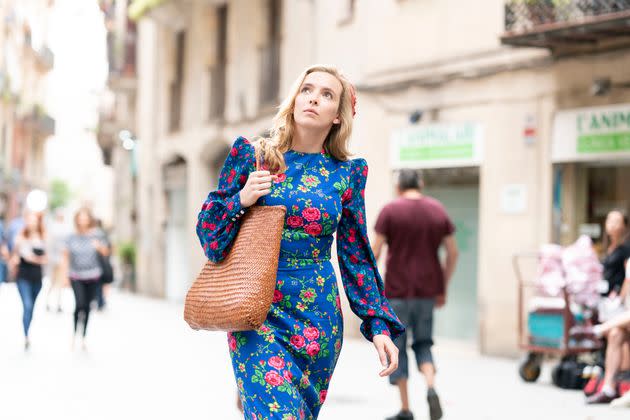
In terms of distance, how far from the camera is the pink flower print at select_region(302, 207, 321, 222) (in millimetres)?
4277

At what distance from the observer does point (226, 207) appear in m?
4.24

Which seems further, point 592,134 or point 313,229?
point 592,134

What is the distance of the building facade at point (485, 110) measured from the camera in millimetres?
13836

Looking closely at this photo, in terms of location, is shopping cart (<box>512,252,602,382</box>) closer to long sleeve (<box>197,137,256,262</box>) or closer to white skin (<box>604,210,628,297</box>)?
white skin (<box>604,210,628,297</box>)

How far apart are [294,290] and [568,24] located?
9538 mm

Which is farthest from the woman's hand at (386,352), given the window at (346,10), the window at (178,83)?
the window at (178,83)

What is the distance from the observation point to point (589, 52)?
14.0m

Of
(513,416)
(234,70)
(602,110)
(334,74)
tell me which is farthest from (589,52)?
(234,70)

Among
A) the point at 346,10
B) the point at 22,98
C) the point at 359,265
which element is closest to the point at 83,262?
the point at 346,10

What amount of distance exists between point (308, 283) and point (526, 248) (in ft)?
35.6

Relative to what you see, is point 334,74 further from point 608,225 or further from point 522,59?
point 522,59

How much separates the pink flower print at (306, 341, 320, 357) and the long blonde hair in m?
0.61

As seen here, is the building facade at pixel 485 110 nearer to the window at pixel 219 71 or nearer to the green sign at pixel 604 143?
the green sign at pixel 604 143

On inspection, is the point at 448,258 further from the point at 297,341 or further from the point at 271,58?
the point at 271,58
